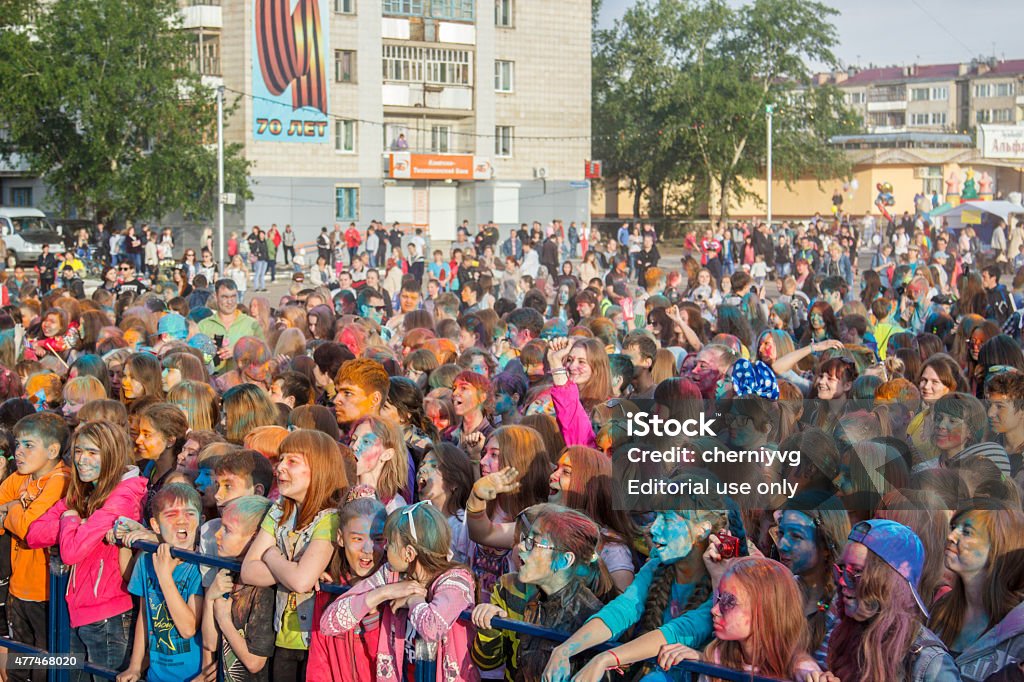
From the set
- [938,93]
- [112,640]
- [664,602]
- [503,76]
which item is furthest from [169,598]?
[938,93]

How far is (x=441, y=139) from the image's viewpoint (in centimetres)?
5378

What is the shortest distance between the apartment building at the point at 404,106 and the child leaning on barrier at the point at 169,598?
1619 inches

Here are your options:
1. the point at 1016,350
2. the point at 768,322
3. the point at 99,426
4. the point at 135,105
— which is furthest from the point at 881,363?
the point at 135,105

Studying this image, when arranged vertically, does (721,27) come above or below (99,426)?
above

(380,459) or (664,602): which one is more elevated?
(380,459)

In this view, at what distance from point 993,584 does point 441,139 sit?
5055cm

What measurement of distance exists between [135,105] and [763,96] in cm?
3141

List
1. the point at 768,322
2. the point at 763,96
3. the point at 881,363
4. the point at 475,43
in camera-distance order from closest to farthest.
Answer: the point at 881,363
the point at 768,322
the point at 475,43
the point at 763,96

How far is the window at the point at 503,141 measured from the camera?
5428 cm

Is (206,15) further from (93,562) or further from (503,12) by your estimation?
(93,562)

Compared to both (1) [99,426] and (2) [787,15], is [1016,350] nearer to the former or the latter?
(1) [99,426]

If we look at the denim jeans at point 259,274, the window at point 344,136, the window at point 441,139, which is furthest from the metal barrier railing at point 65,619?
the window at point 441,139

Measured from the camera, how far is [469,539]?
17.7 ft

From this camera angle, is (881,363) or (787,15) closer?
(881,363)
